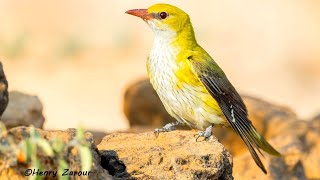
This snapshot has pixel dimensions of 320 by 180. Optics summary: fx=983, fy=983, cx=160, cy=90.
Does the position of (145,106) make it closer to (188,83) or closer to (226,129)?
(226,129)

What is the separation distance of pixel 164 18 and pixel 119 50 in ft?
30.9

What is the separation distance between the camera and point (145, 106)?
10969mm

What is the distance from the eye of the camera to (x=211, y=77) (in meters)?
7.65

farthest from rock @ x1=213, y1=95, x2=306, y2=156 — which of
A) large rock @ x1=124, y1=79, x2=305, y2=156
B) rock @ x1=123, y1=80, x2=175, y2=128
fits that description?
rock @ x1=123, y1=80, x2=175, y2=128

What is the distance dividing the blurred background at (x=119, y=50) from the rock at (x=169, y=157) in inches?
307

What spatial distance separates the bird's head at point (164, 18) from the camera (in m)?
7.89

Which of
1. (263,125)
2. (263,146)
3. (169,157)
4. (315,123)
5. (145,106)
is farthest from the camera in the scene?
(145,106)

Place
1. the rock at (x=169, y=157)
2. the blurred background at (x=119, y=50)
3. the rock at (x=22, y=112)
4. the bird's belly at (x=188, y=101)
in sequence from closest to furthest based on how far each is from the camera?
1. the rock at (x=169, y=157)
2. the bird's belly at (x=188, y=101)
3. the rock at (x=22, y=112)
4. the blurred background at (x=119, y=50)

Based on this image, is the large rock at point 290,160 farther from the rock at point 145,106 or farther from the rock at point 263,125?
the rock at point 145,106

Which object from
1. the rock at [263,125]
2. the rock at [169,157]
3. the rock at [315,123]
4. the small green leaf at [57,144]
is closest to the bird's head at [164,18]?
the rock at [169,157]

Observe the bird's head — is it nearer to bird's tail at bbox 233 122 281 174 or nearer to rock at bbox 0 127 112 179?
bird's tail at bbox 233 122 281 174

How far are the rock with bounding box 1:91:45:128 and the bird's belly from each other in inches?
49.4

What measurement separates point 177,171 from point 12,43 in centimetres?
1163

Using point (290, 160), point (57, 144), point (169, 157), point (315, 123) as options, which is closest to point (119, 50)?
point (315, 123)
